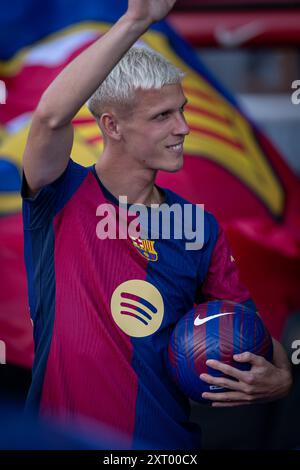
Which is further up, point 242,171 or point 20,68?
point 20,68

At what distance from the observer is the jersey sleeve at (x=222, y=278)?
73.6 inches

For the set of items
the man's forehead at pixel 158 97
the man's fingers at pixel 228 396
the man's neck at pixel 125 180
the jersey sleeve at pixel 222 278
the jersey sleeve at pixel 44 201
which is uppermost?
the man's forehead at pixel 158 97

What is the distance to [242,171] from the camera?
3.53 metres

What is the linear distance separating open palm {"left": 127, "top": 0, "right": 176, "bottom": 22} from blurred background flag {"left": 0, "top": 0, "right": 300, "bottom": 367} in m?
1.35

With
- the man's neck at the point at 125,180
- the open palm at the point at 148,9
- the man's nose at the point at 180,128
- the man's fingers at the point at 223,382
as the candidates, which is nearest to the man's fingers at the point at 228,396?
the man's fingers at the point at 223,382

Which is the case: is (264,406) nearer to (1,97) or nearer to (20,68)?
(1,97)

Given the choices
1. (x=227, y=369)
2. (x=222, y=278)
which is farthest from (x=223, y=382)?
(x=222, y=278)

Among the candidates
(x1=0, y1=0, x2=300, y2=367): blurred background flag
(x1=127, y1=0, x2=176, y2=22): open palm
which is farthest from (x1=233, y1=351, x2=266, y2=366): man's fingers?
(x1=0, y1=0, x2=300, y2=367): blurred background flag

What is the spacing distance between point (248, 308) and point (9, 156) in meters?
1.68

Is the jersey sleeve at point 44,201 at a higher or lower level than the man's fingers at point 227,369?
higher

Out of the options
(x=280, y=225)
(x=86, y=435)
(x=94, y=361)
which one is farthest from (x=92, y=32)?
(x=86, y=435)

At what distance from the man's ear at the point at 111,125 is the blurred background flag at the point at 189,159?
3.47ft

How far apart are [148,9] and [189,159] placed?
1.86 metres

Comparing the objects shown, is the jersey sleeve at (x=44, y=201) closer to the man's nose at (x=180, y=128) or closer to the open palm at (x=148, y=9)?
the man's nose at (x=180, y=128)
